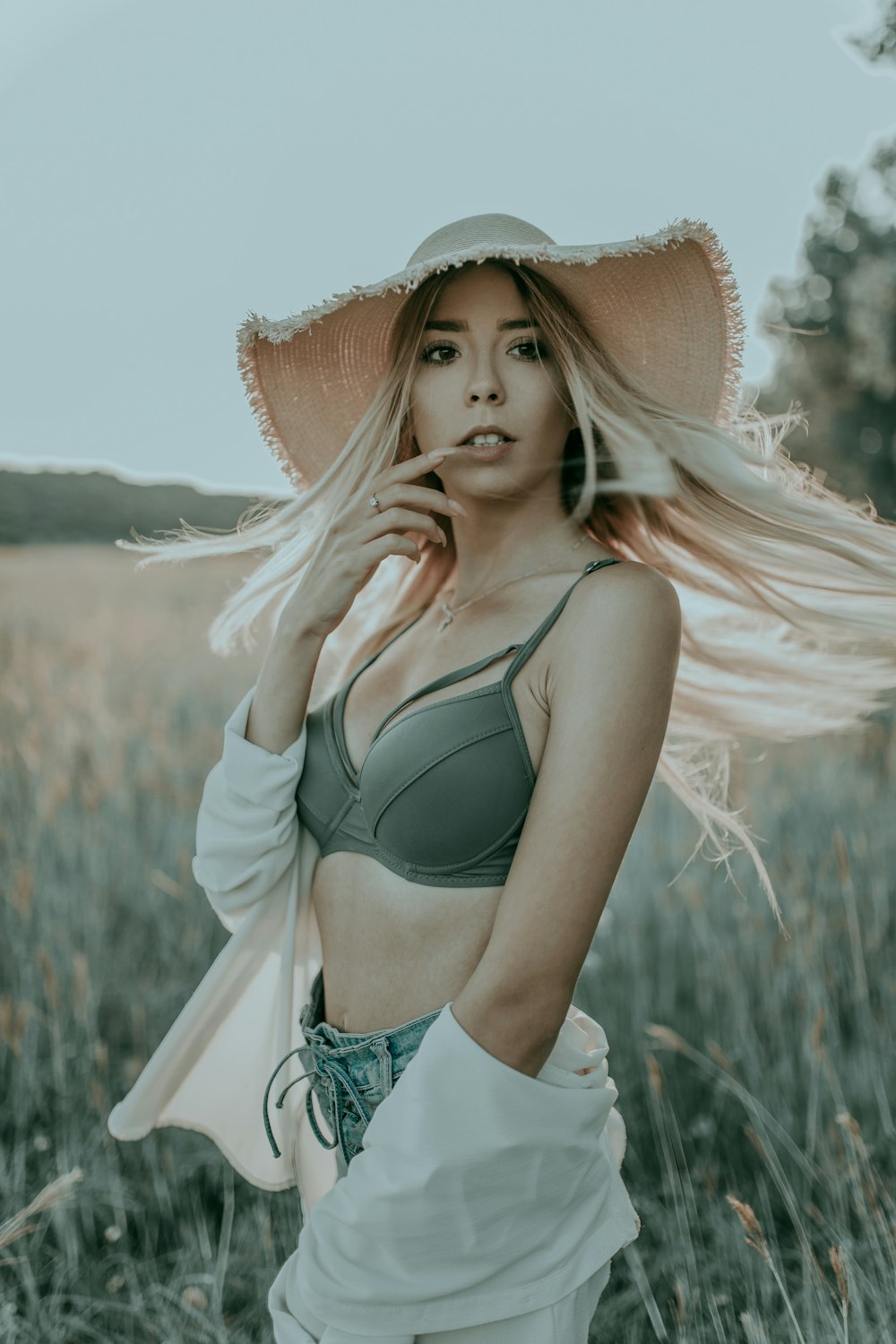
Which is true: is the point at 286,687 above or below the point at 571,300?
below

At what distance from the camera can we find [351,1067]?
5.96 feet

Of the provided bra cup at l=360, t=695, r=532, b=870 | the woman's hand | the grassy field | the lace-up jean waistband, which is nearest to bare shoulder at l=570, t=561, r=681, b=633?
bra cup at l=360, t=695, r=532, b=870

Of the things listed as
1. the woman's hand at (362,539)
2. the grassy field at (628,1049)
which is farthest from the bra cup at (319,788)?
the grassy field at (628,1049)

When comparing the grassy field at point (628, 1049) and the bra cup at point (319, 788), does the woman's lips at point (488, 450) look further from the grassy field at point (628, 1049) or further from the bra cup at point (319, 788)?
the grassy field at point (628, 1049)

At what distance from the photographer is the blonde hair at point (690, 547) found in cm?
191

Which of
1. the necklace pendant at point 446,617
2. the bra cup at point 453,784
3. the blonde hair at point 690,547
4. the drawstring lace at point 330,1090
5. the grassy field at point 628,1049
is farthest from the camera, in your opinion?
the grassy field at point 628,1049

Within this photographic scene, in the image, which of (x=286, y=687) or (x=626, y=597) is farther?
(x=286, y=687)

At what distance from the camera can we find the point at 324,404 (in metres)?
2.32

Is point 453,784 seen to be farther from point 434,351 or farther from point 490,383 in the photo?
point 434,351

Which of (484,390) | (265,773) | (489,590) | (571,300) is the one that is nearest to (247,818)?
(265,773)

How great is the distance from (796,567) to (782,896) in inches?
95.3

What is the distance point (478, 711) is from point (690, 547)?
61 cm

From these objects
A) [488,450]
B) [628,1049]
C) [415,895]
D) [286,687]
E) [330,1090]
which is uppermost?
[488,450]

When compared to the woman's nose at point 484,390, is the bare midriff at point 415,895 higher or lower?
lower
